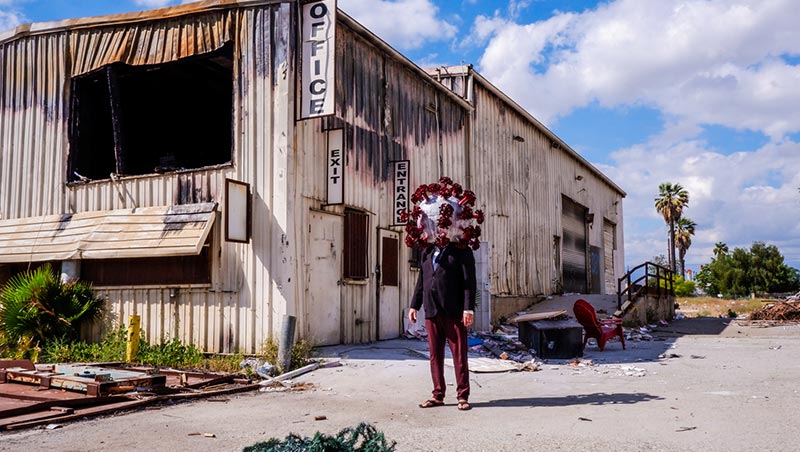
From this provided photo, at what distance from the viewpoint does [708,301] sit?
38.7 meters

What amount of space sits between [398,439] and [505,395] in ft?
8.67

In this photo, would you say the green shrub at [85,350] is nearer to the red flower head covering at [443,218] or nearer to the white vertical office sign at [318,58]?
the white vertical office sign at [318,58]

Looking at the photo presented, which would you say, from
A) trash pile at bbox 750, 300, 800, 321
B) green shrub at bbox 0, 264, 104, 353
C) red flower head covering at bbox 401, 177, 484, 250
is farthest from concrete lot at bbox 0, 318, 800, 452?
trash pile at bbox 750, 300, 800, 321

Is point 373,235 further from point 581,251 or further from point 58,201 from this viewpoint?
point 581,251

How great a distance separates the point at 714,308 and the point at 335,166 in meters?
28.0

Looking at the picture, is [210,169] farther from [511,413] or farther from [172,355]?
[511,413]

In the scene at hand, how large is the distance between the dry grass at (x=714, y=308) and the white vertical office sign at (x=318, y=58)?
23238mm

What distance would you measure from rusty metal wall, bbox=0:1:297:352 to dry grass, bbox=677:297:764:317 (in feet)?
76.4

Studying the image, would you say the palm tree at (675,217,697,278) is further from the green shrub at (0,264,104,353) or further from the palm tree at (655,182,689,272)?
the green shrub at (0,264,104,353)

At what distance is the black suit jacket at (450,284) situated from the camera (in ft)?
23.1

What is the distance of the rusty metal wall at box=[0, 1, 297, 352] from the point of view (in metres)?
10.7

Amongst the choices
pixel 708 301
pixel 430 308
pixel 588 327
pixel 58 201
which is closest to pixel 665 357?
pixel 588 327

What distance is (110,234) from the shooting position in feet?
38.7

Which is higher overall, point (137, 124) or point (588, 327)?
point (137, 124)
